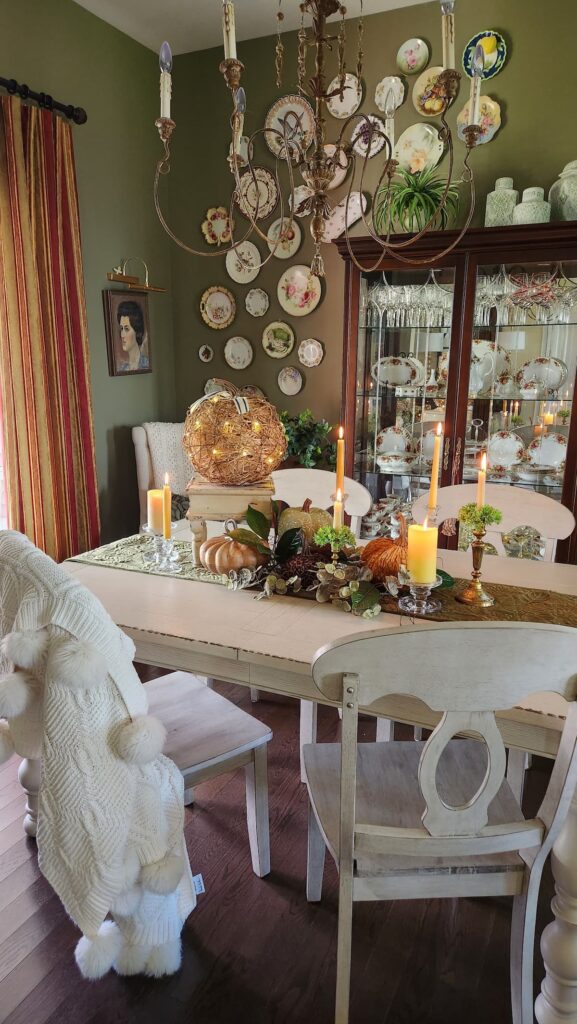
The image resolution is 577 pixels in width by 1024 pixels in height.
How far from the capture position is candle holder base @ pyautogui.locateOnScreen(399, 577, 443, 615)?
1439 millimetres

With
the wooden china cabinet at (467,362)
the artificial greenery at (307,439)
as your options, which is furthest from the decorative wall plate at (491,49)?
the artificial greenery at (307,439)

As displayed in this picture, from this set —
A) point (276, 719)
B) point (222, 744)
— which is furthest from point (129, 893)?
point (276, 719)

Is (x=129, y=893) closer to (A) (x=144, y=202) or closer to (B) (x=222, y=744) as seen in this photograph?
(B) (x=222, y=744)

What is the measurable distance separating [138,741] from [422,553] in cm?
66

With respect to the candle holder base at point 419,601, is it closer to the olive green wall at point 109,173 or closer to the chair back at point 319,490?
the chair back at point 319,490

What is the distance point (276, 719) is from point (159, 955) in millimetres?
1014

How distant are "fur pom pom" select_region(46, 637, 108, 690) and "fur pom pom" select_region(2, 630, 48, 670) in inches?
1.0

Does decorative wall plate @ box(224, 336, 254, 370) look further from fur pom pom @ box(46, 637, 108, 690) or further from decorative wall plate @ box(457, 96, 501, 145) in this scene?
fur pom pom @ box(46, 637, 108, 690)

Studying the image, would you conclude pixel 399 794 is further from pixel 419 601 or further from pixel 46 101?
pixel 46 101

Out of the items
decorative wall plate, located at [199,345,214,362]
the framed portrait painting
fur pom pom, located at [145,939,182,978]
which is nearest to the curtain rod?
the framed portrait painting

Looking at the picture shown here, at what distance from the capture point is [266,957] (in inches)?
56.2

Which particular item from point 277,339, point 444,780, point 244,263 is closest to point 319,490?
point 444,780

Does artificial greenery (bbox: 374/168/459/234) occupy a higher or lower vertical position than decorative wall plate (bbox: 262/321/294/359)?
higher

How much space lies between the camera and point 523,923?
117cm
